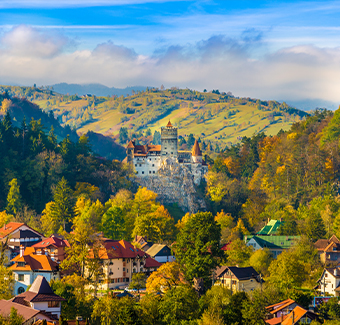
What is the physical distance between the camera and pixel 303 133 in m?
152

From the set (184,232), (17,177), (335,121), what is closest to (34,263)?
(184,232)

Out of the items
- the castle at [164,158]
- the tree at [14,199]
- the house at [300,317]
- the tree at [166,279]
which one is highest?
the castle at [164,158]

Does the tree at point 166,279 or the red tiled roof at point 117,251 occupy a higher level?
the red tiled roof at point 117,251

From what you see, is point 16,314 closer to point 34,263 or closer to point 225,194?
point 34,263

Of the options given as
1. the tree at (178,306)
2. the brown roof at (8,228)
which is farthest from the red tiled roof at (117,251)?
the tree at (178,306)

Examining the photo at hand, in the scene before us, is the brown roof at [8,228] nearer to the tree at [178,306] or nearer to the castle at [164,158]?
the tree at [178,306]

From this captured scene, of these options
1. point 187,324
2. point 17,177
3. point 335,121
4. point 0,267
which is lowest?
point 187,324

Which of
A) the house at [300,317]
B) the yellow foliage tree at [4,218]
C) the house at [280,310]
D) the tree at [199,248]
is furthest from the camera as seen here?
the yellow foliage tree at [4,218]

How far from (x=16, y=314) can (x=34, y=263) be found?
21.4m

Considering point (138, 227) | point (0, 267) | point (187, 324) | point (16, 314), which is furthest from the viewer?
point (138, 227)

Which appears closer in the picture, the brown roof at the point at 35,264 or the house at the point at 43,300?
the house at the point at 43,300

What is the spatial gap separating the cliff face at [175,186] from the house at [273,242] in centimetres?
2945

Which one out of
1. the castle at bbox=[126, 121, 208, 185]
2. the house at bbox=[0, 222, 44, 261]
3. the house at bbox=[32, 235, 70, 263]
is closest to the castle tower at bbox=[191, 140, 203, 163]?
the castle at bbox=[126, 121, 208, 185]

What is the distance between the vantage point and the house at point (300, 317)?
64.6 metres
